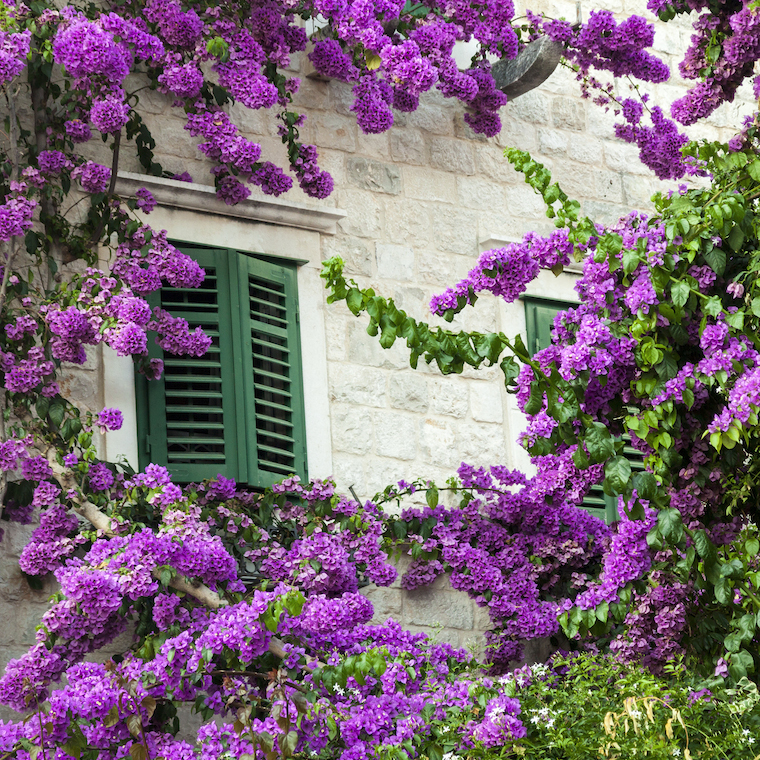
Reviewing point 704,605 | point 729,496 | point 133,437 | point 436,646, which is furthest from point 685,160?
point 133,437

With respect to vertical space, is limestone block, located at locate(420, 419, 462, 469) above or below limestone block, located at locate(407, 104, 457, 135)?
below

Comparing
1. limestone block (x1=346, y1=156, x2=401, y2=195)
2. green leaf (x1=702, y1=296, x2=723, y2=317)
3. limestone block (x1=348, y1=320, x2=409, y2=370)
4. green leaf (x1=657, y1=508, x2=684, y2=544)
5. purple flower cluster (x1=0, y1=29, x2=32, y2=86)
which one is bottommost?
green leaf (x1=657, y1=508, x2=684, y2=544)

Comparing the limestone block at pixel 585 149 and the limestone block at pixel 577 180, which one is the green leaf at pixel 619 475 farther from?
the limestone block at pixel 585 149

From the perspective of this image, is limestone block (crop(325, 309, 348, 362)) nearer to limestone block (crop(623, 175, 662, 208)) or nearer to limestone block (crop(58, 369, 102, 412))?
limestone block (crop(58, 369, 102, 412))

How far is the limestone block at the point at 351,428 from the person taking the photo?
297 inches

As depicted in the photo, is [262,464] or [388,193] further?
[388,193]

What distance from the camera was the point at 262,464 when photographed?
7.17 meters

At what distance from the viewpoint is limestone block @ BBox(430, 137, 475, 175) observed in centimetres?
838

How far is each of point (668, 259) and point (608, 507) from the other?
9.22 feet

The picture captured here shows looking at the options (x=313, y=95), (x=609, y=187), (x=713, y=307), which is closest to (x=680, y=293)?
(x=713, y=307)

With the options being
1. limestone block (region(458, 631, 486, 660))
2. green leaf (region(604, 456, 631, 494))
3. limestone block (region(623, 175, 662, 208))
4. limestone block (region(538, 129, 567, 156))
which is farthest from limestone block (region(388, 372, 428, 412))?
green leaf (region(604, 456, 631, 494))

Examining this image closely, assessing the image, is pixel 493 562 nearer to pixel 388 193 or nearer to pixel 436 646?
pixel 436 646

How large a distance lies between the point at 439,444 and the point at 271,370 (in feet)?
3.29

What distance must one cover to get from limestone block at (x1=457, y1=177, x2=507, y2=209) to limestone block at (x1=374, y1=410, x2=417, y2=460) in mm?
1376
